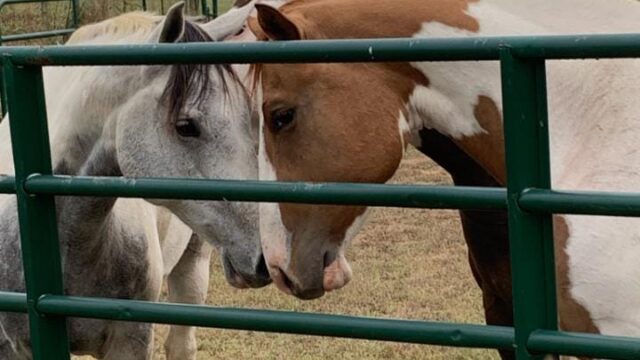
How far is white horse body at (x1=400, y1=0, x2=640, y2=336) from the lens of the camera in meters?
2.94

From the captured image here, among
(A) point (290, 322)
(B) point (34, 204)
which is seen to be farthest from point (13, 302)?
(A) point (290, 322)

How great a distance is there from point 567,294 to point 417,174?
666 cm

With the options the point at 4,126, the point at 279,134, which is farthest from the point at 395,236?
the point at 279,134

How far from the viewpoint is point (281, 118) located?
334 centimetres

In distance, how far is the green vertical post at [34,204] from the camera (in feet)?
9.20

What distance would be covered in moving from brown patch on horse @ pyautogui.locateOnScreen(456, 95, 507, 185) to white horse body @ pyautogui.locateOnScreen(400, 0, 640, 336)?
0.05 feet

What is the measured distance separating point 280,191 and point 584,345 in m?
0.67

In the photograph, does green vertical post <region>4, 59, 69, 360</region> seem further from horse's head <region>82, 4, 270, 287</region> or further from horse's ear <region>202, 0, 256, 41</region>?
horse's ear <region>202, 0, 256, 41</region>

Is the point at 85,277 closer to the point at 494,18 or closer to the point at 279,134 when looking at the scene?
the point at 279,134

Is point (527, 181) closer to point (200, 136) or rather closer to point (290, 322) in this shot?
point (290, 322)

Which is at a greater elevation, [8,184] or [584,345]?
[8,184]

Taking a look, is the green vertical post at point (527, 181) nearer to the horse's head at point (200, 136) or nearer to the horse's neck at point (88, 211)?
the horse's head at point (200, 136)

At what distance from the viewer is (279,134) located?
11.0 feet

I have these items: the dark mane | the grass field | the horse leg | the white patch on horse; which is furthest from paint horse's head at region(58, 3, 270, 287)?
the grass field
